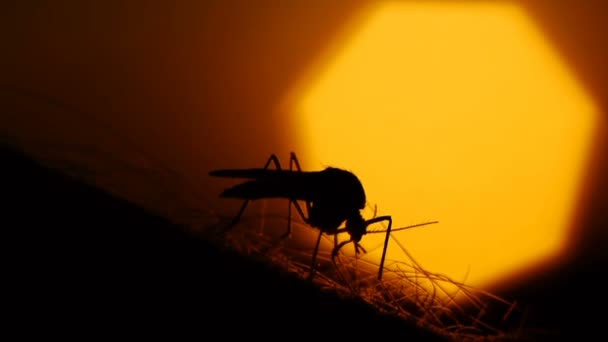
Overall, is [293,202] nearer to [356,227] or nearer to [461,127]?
[356,227]

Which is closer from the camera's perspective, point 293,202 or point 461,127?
point 461,127

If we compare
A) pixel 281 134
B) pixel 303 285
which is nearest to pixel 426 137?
pixel 281 134

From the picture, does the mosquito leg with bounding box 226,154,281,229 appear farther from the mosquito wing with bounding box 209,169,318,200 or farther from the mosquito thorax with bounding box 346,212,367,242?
the mosquito thorax with bounding box 346,212,367,242

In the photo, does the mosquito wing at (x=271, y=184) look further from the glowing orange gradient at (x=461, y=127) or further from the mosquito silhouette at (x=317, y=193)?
the glowing orange gradient at (x=461, y=127)

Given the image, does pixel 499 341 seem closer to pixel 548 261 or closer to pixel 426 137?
pixel 548 261

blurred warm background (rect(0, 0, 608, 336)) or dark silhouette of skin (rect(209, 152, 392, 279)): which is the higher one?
blurred warm background (rect(0, 0, 608, 336))

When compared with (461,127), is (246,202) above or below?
below

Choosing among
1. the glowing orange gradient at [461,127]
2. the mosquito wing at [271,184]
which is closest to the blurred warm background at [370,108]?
the glowing orange gradient at [461,127]

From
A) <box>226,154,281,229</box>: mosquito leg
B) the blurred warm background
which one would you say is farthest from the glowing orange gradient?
<box>226,154,281,229</box>: mosquito leg

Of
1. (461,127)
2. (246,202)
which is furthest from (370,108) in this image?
(246,202)
